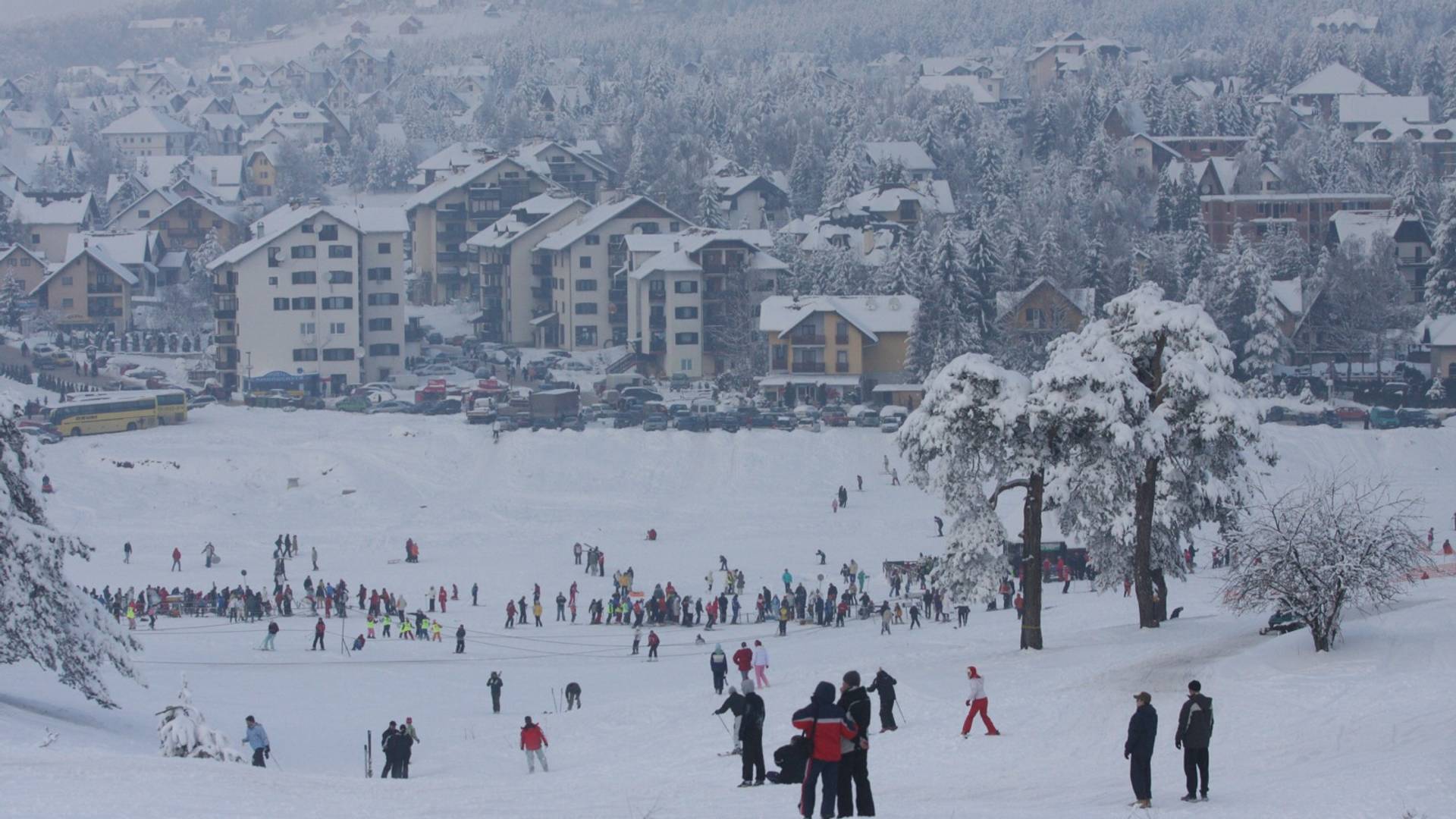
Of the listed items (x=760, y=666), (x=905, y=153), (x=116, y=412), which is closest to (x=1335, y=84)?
(x=905, y=153)

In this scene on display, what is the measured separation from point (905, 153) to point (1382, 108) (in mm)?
31992

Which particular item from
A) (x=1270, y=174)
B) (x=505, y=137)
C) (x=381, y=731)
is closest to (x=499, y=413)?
(x=381, y=731)

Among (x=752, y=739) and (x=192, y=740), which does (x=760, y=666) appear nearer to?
(x=192, y=740)

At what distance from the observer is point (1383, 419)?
6294 cm

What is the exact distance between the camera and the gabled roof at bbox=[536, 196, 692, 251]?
81.4 metres

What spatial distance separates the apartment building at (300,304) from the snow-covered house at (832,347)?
621 inches

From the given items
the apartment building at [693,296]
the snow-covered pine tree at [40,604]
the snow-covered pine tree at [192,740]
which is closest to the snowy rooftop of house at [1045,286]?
the apartment building at [693,296]

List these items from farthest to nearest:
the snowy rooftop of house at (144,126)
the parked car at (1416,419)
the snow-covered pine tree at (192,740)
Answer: the snowy rooftop of house at (144,126) → the parked car at (1416,419) → the snow-covered pine tree at (192,740)

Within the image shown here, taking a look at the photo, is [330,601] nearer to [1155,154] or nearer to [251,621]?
[251,621]

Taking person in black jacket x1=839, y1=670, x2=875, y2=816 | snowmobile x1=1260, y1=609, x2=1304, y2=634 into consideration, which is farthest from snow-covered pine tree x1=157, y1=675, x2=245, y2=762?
snowmobile x1=1260, y1=609, x2=1304, y2=634

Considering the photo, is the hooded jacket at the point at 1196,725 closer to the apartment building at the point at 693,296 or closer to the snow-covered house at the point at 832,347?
the snow-covered house at the point at 832,347

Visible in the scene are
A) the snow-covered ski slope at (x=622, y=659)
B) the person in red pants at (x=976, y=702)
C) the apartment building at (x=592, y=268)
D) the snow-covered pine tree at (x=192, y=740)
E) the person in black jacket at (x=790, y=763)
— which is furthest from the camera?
the apartment building at (x=592, y=268)

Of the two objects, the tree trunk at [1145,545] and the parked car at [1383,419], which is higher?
the parked car at [1383,419]

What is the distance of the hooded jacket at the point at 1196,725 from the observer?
628 inches
